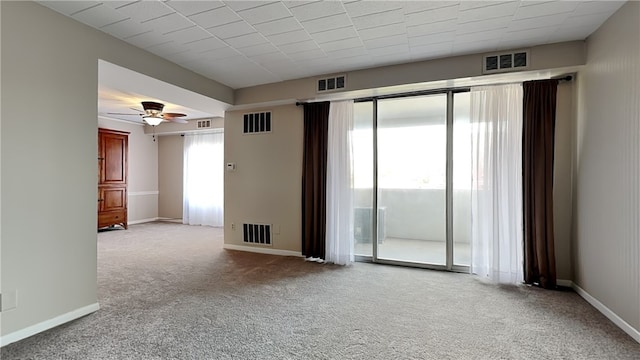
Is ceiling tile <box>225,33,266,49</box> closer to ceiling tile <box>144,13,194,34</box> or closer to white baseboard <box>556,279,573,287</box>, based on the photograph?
ceiling tile <box>144,13,194,34</box>

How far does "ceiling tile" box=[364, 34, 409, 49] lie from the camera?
3.08m

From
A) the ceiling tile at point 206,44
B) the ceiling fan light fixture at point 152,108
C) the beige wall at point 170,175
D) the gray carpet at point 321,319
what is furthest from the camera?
the beige wall at point 170,175

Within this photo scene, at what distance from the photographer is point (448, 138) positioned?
4023 mm

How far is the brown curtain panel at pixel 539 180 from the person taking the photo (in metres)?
3.36

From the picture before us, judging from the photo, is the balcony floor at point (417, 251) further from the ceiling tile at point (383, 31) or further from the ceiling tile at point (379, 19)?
the ceiling tile at point (379, 19)

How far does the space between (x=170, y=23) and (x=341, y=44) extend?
1652 mm

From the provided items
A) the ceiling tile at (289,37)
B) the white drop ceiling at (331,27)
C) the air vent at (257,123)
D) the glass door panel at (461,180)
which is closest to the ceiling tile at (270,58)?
the white drop ceiling at (331,27)

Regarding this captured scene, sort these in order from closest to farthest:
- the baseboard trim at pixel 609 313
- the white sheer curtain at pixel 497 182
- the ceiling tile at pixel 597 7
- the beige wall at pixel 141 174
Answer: the baseboard trim at pixel 609 313, the ceiling tile at pixel 597 7, the white sheer curtain at pixel 497 182, the beige wall at pixel 141 174

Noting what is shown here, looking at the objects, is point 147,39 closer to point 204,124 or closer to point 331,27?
point 331,27

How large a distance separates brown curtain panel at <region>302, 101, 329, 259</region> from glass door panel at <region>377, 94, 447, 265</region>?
0.79m

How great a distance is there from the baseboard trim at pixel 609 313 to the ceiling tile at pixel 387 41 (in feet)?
10.0

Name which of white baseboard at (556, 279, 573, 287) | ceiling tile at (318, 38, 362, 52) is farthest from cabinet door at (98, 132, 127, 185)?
white baseboard at (556, 279, 573, 287)

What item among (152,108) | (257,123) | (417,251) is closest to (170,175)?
(152,108)

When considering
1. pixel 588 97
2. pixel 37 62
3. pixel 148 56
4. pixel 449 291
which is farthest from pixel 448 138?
pixel 37 62
